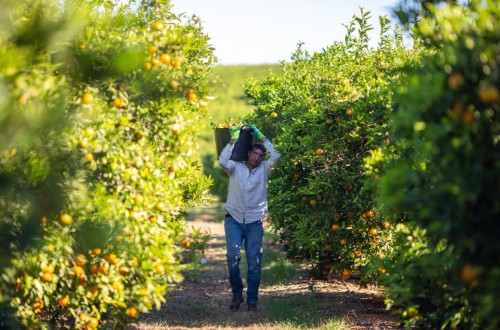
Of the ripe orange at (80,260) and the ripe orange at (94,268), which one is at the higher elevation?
the ripe orange at (80,260)

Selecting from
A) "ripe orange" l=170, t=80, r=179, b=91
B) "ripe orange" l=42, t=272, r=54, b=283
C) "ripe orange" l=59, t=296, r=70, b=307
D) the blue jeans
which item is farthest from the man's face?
"ripe orange" l=42, t=272, r=54, b=283

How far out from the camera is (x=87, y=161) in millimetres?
5219

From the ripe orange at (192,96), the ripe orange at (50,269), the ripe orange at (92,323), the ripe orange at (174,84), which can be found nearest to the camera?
the ripe orange at (50,269)

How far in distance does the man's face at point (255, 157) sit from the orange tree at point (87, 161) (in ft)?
7.69

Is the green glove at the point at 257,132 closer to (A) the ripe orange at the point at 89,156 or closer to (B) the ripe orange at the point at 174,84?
(B) the ripe orange at the point at 174,84

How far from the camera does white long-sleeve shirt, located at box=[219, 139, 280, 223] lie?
8.13 metres

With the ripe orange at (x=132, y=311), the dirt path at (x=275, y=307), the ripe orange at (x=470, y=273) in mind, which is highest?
the ripe orange at (x=470, y=273)

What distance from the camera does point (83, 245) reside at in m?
5.30

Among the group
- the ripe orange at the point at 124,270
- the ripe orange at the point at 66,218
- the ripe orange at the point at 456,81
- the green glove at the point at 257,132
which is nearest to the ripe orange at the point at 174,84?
the ripe orange at the point at 66,218

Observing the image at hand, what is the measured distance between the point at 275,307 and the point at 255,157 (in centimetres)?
182

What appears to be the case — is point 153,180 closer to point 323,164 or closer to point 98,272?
point 98,272

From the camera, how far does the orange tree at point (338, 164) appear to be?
7801 millimetres

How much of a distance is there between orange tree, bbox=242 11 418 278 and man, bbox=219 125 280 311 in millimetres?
510

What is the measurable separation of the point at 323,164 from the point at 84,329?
381 centimetres
